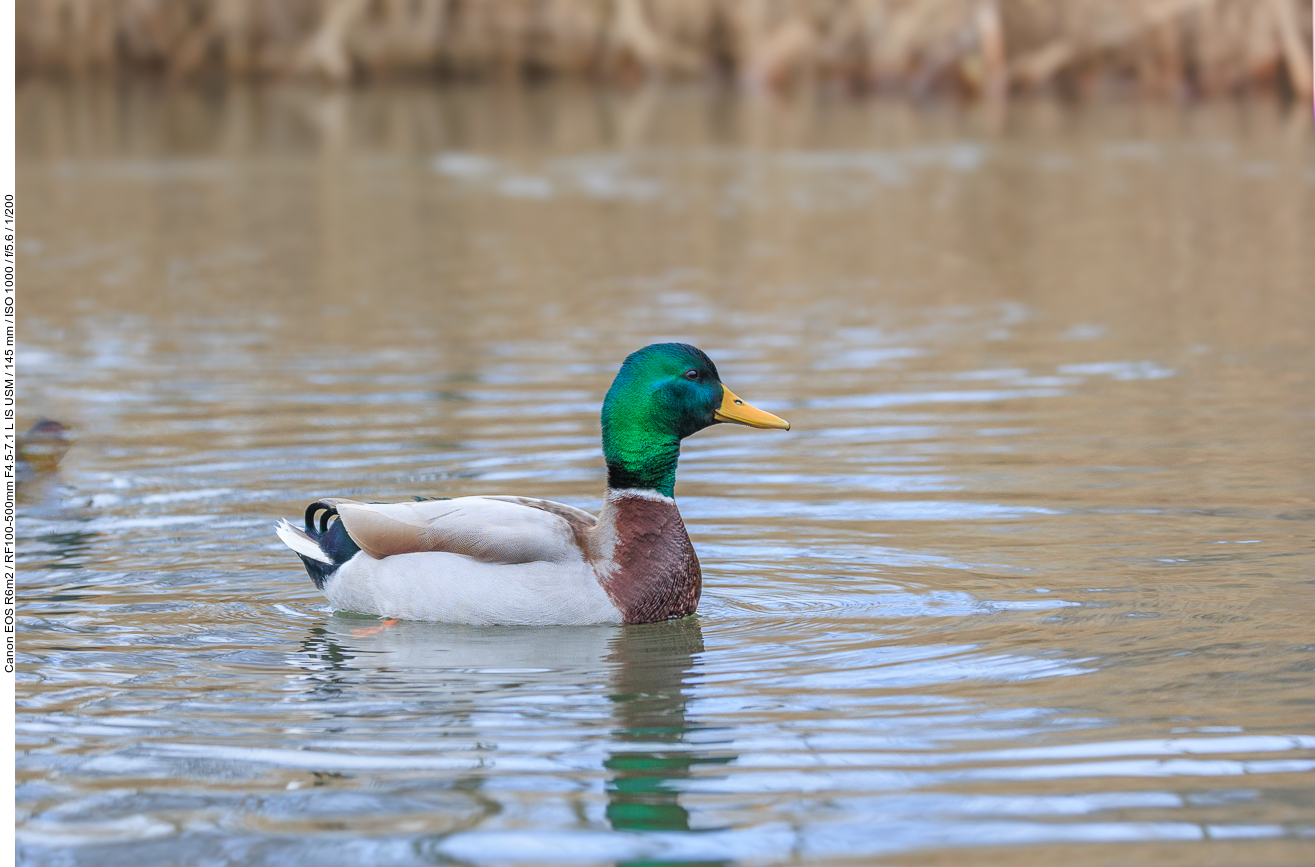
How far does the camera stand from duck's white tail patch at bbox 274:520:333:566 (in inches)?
233

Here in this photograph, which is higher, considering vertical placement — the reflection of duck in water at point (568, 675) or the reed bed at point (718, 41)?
the reed bed at point (718, 41)

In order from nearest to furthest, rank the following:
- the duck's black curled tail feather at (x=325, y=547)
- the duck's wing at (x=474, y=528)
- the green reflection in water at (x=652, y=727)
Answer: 1. the green reflection in water at (x=652, y=727)
2. the duck's wing at (x=474, y=528)
3. the duck's black curled tail feather at (x=325, y=547)

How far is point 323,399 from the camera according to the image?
916cm

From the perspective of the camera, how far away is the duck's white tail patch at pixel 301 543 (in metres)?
5.92

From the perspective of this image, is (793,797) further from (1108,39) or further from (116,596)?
(1108,39)

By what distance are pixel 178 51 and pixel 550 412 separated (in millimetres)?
23223

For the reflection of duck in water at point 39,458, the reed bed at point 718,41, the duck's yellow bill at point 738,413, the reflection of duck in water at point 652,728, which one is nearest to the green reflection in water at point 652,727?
the reflection of duck in water at point 652,728

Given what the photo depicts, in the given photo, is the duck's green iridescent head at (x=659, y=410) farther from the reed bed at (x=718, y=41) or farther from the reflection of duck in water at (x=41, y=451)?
the reed bed at (x=718, y=41)

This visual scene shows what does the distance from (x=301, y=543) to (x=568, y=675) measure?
1.13m

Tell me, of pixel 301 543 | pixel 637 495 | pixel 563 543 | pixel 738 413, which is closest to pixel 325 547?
pixel 301 543

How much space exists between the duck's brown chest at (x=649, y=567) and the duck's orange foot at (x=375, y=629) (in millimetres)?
647

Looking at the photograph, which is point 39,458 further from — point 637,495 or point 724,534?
point 637,495

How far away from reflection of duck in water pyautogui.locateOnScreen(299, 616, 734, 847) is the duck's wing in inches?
9.4

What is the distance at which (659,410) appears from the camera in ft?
19.2
